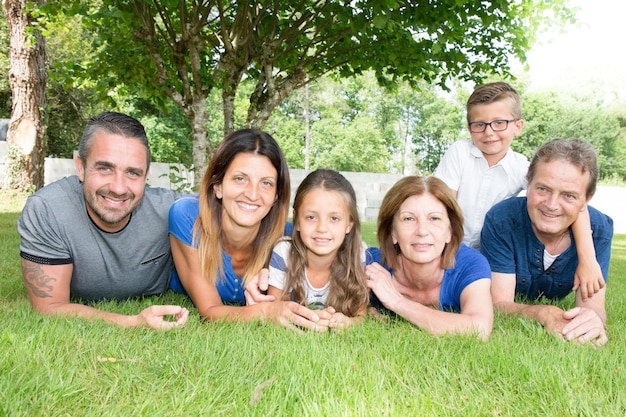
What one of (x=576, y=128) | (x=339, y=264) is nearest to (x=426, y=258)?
(x=339, y=264)

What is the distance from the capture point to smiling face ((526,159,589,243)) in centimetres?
358

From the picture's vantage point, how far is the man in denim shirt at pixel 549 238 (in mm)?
3566

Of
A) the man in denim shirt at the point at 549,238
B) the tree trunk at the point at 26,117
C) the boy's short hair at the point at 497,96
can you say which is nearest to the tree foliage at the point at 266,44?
the boy's short hair at the point at 497,96

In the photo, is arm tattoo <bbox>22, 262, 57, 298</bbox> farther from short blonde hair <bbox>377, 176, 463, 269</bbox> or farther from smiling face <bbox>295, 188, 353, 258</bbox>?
short blonde hair <bbox>377, 176, 463, 269</bbox>

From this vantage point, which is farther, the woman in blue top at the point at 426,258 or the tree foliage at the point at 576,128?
the tree foliage at the point at 576,128

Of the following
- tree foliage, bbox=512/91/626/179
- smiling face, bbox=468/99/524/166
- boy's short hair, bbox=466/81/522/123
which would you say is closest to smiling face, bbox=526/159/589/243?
smiling face, bbox=468/99/524/166

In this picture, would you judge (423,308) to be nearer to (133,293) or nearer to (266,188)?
(266,188)

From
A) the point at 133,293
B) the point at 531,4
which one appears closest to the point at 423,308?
the point at 133,293

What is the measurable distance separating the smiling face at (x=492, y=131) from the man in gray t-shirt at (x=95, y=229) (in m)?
2.79

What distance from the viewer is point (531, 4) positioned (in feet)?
29.7

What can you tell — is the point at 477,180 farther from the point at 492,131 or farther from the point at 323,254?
the point at 323,254

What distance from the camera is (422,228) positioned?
3.57 m

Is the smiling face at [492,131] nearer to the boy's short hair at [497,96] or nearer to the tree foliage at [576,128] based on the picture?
the boy's short hair at [497,96]

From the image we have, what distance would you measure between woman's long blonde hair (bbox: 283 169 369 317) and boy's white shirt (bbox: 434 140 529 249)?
4.52 feet
